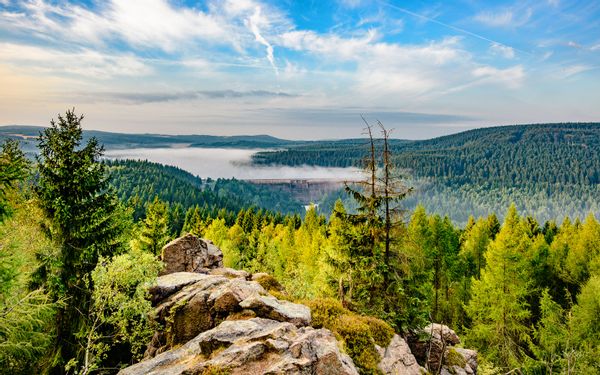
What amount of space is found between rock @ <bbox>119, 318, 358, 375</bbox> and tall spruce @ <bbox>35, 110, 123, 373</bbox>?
6274 mm

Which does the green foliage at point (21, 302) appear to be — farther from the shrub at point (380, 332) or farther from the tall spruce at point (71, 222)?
the shrub at point (380, 332)

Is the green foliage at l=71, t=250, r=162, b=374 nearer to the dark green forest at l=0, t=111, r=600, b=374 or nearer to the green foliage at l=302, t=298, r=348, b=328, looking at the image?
the dark green forest at l=0, t=111, r=600, b=374

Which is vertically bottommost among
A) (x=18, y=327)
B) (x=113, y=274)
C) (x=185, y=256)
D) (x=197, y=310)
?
(x=185, y=256)

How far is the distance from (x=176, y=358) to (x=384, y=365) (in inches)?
259

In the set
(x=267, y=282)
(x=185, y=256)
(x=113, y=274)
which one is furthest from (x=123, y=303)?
(x=185, y=256)

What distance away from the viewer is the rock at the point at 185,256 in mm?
21703

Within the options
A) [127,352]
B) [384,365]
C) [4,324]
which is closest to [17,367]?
[127,352]

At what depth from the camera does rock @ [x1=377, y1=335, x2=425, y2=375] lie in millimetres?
11609

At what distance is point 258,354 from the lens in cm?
969

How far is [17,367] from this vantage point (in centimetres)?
1393

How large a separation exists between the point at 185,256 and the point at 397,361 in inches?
570

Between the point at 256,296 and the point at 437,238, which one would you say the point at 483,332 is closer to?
the point at 437,238

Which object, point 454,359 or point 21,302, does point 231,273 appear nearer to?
point 21,302

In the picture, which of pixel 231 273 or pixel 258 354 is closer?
pixel 258 354
